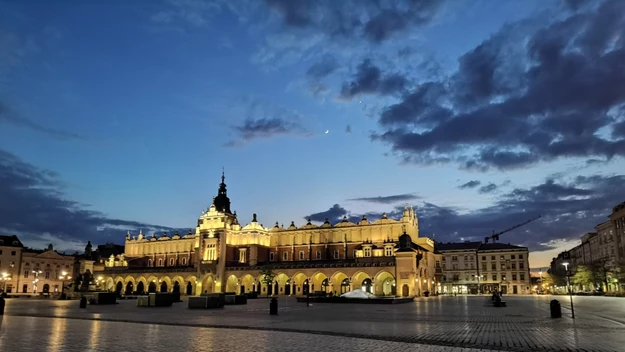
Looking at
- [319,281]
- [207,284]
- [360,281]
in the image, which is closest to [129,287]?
[207,284]

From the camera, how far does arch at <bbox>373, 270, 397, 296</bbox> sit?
7419 cm

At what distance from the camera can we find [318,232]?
97125 mm

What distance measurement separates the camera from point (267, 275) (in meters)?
80.6

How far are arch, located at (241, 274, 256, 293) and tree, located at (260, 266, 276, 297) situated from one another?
4332 mm

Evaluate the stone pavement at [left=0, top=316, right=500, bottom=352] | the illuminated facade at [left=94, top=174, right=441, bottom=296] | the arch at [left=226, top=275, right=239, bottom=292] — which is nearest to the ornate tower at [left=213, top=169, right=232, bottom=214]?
the illuminated facade at [left=94, top=174, right=441, bottom=296]

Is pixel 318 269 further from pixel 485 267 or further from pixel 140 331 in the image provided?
pixel 140 331

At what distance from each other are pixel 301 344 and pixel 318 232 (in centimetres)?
8366

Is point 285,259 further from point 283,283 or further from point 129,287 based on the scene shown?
point 129,287

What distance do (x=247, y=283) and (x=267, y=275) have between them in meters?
10.7

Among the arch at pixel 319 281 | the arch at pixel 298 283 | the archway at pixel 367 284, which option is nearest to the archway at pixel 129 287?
the arch at pixel 298 283

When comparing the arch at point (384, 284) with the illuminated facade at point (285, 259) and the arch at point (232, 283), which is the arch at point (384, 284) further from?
the arch at point (232, 283)

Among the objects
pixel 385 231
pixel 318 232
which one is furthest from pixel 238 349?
pixel 318 232

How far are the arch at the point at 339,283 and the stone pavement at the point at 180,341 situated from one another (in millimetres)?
61307

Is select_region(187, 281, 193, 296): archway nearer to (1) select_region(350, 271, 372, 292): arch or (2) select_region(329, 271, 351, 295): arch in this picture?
(2) select_region(329, 271, 351, 295): arch
